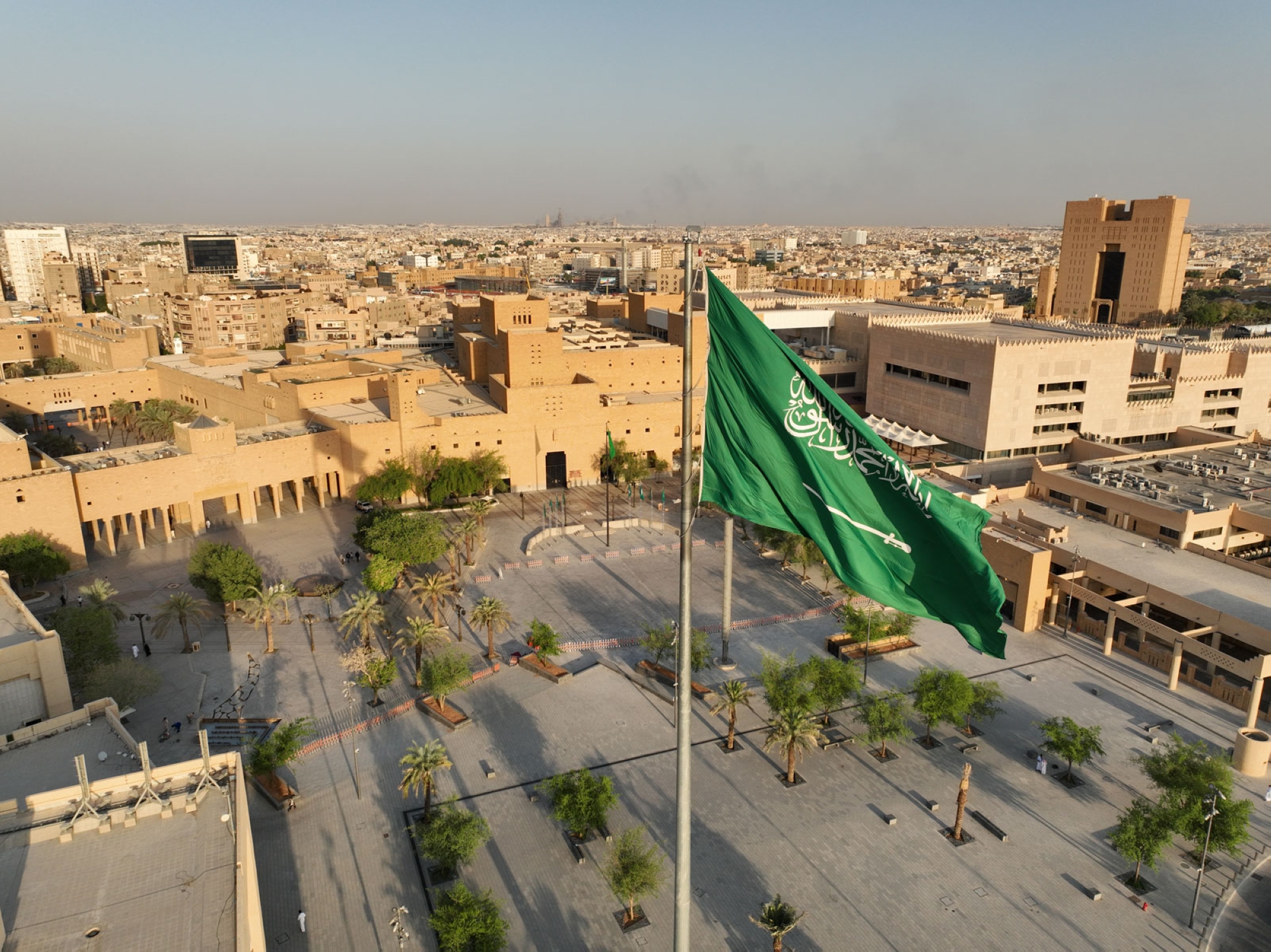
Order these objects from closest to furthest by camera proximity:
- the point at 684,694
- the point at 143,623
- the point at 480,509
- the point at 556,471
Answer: the point at 684,694, the point at 143,623, the point at 480,509, the point at 556,471

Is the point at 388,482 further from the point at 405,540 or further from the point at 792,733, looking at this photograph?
the point at 792,733

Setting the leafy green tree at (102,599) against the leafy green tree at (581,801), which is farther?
the leafy green tree at (102,599)

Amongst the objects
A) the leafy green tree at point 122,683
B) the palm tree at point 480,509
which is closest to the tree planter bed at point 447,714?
the leafy green tree at point 122,683

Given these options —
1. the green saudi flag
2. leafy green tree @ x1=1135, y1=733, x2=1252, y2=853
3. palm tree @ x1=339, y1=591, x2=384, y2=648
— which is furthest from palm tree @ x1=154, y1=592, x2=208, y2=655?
leafy green tree @ x1=1135, y1=733, x2=1252, y2=853

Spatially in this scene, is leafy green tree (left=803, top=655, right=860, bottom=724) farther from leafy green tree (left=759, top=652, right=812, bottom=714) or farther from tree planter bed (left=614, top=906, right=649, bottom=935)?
tree planter bed (left=614, top=906, right=649, bottom=935)

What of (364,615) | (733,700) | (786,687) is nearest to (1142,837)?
(786,687)

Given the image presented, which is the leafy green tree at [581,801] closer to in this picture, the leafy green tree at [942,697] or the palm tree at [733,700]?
the palm tree at [733,700]

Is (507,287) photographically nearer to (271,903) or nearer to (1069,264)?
(1069,264)
